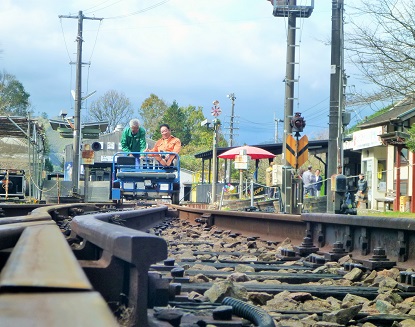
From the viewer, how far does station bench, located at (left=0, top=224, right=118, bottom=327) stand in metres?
1.13

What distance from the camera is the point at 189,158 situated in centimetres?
8300

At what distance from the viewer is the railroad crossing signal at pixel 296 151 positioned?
60.6 feet

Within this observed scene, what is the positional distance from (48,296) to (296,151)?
17.4 m

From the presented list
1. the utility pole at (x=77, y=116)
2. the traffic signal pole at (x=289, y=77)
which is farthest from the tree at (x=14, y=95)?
the traffic signal pole at (x=289, y=77)

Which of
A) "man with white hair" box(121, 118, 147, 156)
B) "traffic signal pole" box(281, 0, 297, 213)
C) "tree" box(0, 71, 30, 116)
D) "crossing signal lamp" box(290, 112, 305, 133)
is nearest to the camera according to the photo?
"crossing signal lamp" box(290, 112, 305, 133)

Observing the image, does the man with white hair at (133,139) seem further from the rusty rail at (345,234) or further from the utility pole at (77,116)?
the utility pole at (77,116)

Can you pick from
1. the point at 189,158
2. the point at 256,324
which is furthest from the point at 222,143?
the point at 256,324

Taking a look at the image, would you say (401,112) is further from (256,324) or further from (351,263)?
(256,324)

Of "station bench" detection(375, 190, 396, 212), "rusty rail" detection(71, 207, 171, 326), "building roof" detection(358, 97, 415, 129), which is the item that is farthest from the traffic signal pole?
"rusty rail" detection(71, 207, 171, 326)

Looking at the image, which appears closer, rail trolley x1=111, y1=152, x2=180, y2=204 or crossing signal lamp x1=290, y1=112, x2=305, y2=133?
crossing signal lamp x1=290, y1=112, x2=305, y2=133

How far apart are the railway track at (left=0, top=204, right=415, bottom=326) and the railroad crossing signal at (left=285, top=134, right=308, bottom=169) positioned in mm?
A: 8598

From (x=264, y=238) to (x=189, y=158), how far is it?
73059mm

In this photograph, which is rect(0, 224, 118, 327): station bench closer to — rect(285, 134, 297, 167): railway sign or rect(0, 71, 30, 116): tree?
rect(285, 134, 297, 167): railway sign

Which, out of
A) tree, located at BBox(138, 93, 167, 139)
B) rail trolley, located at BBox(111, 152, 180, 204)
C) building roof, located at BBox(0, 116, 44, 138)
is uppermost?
tree, located at BBox(138, 93, 167, 139)
